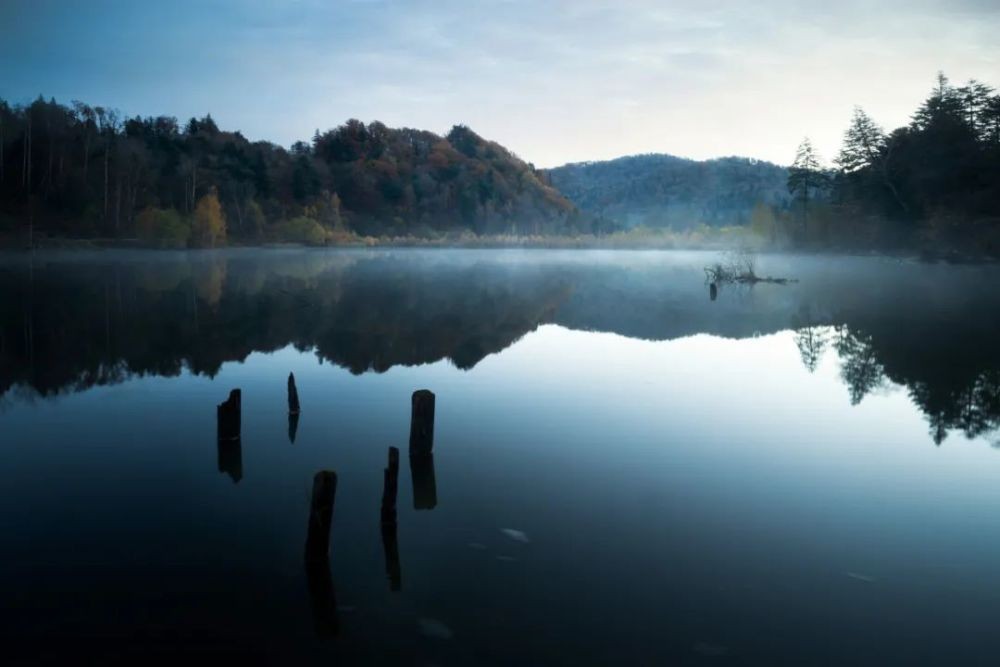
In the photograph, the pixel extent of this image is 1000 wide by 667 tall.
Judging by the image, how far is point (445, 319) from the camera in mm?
26344

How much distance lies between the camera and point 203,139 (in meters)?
104

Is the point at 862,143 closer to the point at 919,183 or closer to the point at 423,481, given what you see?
the point at 919,183

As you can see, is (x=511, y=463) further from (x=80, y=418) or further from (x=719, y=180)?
(x=719, y=180)

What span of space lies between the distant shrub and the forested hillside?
Answer: 0.14 meters

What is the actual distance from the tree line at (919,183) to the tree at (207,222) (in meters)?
62.2

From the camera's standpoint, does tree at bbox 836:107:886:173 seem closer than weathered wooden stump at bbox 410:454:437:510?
No

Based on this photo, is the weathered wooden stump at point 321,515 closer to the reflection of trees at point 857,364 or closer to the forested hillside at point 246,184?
the reflection of trees at point 857,364

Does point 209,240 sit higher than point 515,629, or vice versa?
point 209,240

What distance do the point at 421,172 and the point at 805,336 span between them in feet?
385

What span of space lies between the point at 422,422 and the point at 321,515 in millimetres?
2934

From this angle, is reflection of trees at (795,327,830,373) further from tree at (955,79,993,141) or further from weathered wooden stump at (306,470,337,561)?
tree at (955,79,993,141)

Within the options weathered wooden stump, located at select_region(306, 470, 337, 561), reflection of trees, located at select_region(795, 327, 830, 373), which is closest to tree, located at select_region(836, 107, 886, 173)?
reflection of trees, located at select_region(795, 327, 830, 373)

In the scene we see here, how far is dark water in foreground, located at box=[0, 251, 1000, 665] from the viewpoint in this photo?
5.59m

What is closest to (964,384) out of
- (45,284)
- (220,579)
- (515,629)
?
(515,629)
